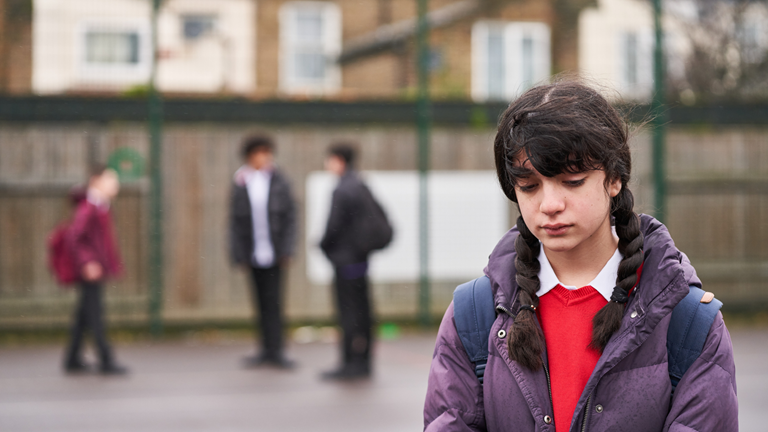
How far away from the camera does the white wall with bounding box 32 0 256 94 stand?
995 cm

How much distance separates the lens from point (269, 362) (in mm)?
8430

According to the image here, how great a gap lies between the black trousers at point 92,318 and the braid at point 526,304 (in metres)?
6.53

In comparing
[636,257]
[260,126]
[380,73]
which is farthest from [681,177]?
[636,257]

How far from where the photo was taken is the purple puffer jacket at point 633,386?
1792 millimetres

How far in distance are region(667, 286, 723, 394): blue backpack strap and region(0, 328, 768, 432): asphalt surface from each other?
13.9ft

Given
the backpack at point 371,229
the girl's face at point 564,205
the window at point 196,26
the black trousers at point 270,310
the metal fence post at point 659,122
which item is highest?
the window at point 196,26

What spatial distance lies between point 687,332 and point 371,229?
5839 millimetres

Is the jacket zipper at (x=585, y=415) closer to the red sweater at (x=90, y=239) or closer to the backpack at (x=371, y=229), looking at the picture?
the backpack at (x=371, y=229)

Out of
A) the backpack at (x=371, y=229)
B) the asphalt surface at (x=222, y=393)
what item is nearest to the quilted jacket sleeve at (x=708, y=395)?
the asphalt surface at (x=222, y=393)

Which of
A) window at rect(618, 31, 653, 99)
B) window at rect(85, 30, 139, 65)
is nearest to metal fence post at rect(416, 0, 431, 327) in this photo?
window at rect(618, 31, 653, 99)

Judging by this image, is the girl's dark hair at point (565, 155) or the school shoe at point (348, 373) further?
the school shoe at point (348, 373)

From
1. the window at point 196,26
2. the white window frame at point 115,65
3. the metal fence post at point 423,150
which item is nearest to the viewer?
the white window frame at point 115,65

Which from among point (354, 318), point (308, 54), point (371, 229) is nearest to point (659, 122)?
point (371, 229)

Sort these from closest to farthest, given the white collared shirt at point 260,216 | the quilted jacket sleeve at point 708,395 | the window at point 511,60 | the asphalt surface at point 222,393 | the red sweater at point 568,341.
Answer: the quilted jacket sleeve at point 708,395, the red sweater at point 568,341, the asphalt surface at point 222,393, the white collared shirt at point 260,216, the window at point 511,60
